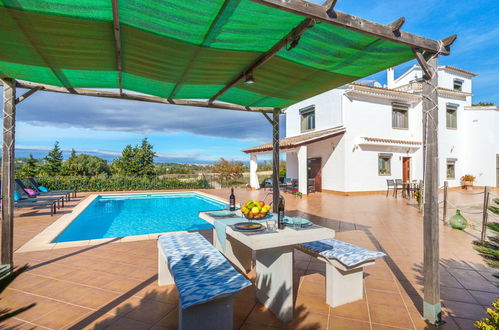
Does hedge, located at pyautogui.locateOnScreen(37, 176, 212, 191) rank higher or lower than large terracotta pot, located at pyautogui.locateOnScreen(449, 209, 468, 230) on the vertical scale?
higher

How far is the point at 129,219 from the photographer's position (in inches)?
346

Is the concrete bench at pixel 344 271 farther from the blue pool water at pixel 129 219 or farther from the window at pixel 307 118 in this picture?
the window at pixel 307 118

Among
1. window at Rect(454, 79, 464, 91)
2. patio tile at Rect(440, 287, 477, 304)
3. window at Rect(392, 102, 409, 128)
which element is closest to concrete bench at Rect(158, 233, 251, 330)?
patio tile at Rect(440, 287, 477, 304)

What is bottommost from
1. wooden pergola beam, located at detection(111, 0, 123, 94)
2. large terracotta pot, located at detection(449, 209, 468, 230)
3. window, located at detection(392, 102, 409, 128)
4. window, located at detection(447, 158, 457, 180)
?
large terracotta pot, located at detection(449, 209, 468, 230)

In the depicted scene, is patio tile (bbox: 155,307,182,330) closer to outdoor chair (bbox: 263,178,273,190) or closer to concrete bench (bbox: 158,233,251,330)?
concrete bench (bbox: 158,233,251,330)

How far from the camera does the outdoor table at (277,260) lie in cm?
229

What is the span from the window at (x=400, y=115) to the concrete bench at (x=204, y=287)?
15213 millimetres

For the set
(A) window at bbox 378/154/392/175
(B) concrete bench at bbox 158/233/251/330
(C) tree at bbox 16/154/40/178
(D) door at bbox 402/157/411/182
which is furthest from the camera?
(C) tree at bbox 16/154/40/178

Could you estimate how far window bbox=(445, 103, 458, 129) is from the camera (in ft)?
51.9

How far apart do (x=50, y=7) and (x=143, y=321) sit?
9.42 ft

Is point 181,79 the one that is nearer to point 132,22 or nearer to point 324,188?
point 132,22

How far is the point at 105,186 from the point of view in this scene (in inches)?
585

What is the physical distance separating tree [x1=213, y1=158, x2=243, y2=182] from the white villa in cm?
342

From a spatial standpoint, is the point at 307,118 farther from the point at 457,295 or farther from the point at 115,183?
the point at 457,295
